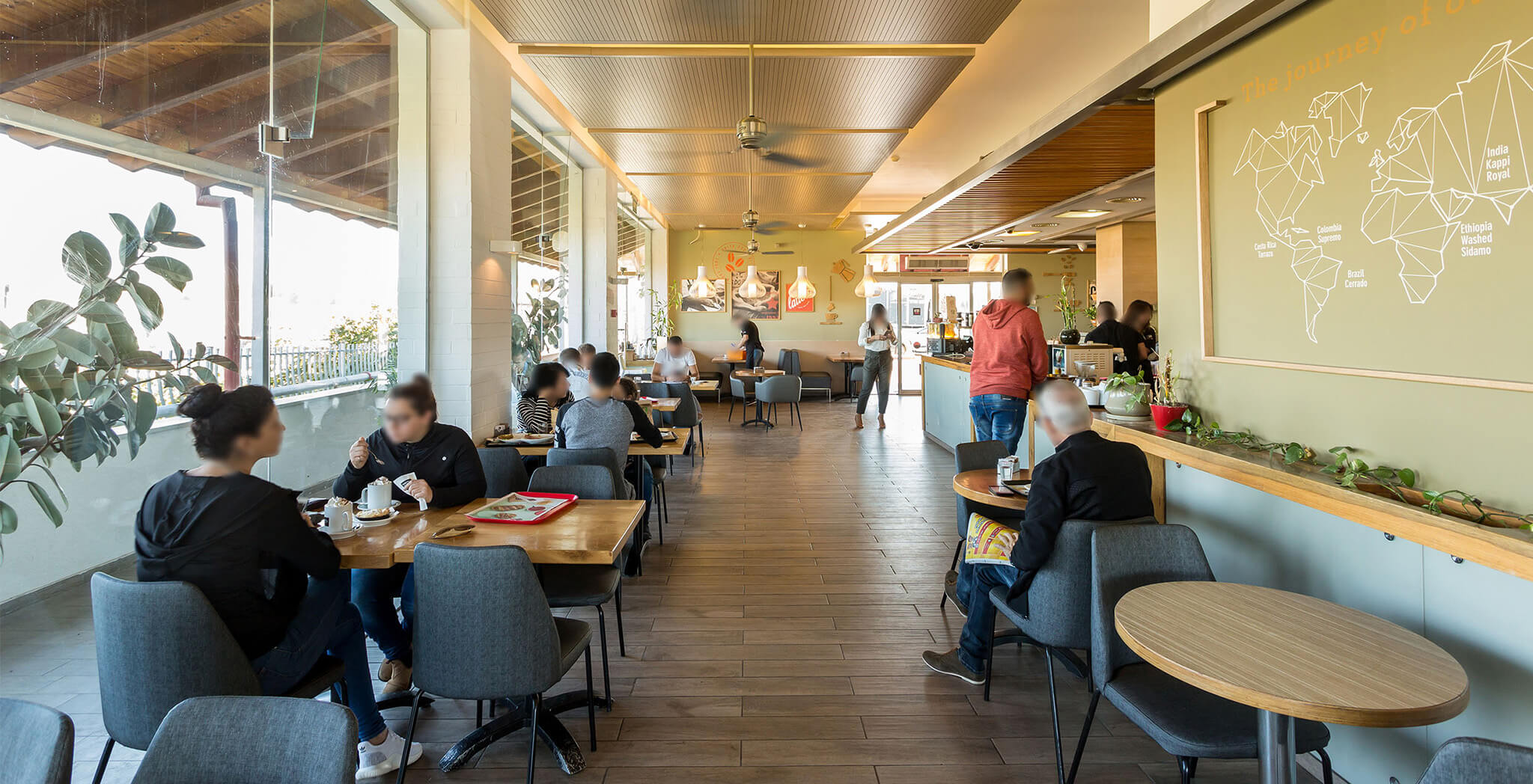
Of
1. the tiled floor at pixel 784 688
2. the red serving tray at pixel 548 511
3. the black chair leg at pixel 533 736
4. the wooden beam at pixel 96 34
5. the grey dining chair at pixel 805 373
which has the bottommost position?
the tiled floor at pixel 784 688

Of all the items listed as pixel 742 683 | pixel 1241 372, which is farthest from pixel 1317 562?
pixel 742 683

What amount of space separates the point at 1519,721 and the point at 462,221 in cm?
490

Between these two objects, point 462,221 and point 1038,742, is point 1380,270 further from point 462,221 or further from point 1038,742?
point 462,221

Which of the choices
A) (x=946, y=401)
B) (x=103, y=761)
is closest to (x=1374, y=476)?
(x=103, y=761)

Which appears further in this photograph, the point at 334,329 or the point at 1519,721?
the point at 334,329

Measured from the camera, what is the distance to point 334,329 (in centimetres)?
370

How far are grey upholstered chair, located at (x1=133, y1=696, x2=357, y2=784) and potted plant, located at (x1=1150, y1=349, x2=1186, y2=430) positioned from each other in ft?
10.7

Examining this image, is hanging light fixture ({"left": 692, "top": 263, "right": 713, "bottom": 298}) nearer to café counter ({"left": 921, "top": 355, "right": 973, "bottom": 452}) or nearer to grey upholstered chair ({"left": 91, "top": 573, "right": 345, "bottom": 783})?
café counter ({"left": 921, "top": 355, "right": 973, "bottom": 452})

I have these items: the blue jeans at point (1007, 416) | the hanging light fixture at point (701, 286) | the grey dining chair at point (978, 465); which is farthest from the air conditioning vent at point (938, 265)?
the grey dining chair at point (978, 465)

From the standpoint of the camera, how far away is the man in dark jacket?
239cm

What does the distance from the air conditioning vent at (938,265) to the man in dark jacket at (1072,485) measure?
38.9 feet

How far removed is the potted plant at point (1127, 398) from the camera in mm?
3537

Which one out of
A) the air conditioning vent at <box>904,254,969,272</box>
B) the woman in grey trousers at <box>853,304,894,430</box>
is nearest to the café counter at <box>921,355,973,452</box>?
the woman in grey trousers at <box>853,304,894,430</box>

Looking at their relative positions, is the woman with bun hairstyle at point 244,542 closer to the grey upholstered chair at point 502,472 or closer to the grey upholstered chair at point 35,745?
the grey upholstered chair at point 35,745
